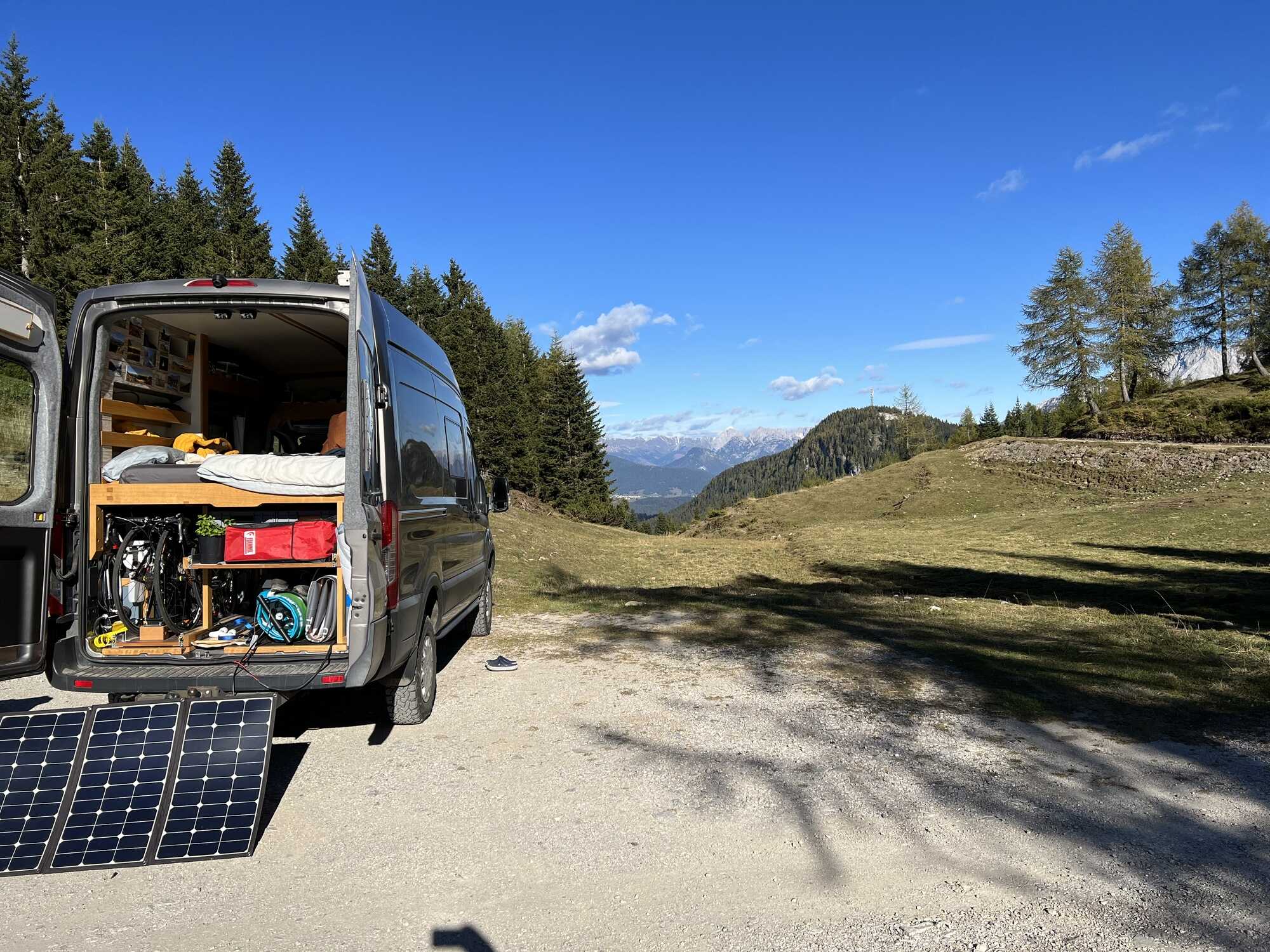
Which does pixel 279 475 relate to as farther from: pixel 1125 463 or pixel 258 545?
pixel 1125 463

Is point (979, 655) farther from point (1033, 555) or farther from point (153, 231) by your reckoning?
point (153, 231)

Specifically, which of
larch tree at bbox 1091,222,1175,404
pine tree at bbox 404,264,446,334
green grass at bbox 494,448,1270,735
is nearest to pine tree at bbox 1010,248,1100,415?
larch tree at bbox 1091,222,1175,404

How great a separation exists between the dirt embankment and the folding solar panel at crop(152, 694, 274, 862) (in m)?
39.3

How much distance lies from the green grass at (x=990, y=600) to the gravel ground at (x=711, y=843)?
3.95 ft

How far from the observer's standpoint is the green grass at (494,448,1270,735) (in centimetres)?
648

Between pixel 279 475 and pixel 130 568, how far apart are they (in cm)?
127

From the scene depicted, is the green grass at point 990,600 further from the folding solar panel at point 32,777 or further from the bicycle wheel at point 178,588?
the folding solar panel at point 32,777

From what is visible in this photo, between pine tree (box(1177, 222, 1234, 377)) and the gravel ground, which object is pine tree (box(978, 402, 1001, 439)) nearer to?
pine tree (box(1177, 222, 1234, 377))

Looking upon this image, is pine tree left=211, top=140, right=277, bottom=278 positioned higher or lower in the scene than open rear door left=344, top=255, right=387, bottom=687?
higher

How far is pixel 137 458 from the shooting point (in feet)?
16.3

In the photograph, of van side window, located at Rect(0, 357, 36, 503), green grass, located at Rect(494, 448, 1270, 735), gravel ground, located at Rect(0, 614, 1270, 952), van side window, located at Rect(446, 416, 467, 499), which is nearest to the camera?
gravel ground, located at Rect(0, 614, 1270, 952)

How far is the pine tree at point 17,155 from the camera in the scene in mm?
30547

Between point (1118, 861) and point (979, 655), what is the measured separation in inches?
184

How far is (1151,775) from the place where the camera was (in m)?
4.42
